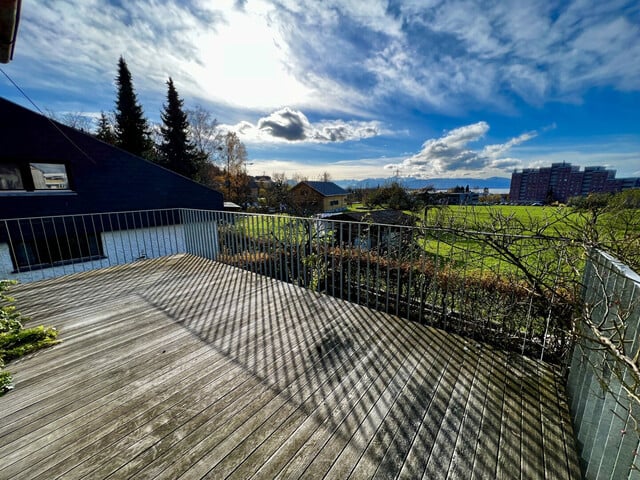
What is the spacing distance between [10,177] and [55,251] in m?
2.61

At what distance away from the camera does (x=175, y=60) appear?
213 inches

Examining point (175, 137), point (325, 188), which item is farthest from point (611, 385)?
point (325, 188)

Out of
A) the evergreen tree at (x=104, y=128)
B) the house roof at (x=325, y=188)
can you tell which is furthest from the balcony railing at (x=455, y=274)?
the house roof at (x=325, y=188)

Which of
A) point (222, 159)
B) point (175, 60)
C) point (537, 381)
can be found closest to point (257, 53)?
point (175, 60)

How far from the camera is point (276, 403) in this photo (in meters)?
1.64

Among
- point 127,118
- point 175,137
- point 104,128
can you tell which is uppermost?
point 127,118

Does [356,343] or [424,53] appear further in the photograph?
[424,53]

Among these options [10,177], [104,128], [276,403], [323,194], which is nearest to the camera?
[276,403]

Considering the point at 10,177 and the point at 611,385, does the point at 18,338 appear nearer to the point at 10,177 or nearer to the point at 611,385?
the point at 611,385

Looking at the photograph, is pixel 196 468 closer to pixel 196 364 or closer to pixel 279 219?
pixel 196 364

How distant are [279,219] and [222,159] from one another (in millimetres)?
23498

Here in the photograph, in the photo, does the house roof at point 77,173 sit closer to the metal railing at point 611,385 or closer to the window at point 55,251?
the window at point 55,251

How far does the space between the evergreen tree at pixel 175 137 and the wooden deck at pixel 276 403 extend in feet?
65.6

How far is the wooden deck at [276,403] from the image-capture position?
1273 mm
